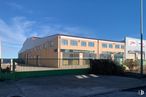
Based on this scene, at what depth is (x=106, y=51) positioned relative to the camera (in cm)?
7169

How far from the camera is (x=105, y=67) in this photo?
24.1 metres

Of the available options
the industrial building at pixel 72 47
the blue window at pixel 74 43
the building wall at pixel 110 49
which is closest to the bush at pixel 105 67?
the industrial building at pixel 72 47

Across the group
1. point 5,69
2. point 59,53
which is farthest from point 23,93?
point 59,53

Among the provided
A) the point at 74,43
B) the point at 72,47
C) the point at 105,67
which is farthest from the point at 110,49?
the point at 105,67

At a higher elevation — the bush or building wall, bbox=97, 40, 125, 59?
building wall, bbox=97, 40, 125, 59

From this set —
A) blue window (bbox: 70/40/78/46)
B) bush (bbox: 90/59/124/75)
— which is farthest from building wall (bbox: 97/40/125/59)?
bush (bbox: 90/59/124/75)

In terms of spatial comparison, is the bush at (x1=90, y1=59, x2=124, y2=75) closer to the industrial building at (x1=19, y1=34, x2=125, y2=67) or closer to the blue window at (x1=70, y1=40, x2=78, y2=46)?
the industrial building at (x1=19, y1=34, x2=125, y2=67)

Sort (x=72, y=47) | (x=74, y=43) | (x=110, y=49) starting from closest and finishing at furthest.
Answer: (x=72, y=47)
(x=74, y=43)
(x=110, y=49)

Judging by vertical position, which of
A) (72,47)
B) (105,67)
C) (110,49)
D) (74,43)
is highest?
(74,43)

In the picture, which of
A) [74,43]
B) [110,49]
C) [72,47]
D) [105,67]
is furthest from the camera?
[110,49]

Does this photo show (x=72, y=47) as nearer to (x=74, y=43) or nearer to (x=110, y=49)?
(x=74, y=43)

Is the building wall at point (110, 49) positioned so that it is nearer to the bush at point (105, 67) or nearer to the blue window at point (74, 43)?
the blue window at point (74, 43)

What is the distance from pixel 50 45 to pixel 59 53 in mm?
4858

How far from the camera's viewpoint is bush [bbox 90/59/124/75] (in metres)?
Answer: 24.0
